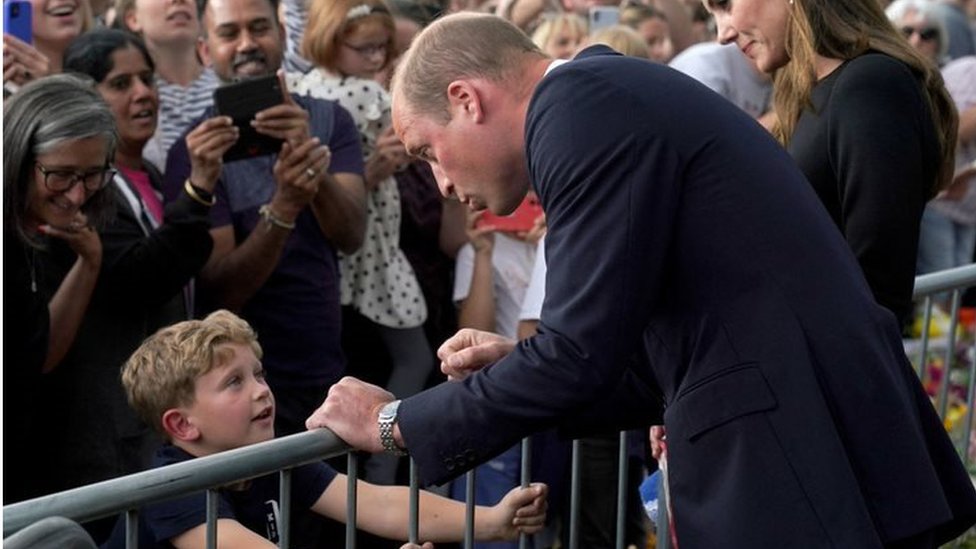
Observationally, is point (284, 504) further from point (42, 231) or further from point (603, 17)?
point (603, 17)

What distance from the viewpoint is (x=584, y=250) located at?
104 inches

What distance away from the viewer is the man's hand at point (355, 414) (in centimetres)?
288

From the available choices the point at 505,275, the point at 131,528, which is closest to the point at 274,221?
the point at 505,275

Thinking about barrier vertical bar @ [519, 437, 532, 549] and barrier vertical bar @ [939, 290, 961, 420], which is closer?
barrier vertical bar @ [519, 437, 532, 549]

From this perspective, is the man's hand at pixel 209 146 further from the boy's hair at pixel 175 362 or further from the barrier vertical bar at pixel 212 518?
the barrier vertical bar at pixel 212 518

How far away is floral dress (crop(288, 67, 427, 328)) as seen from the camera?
5.41 meters

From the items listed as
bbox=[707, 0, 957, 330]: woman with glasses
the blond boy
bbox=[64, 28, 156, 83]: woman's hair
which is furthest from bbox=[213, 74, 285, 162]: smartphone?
bbox=[707, 0, 957, 330]: woman with glasses

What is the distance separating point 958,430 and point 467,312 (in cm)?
183

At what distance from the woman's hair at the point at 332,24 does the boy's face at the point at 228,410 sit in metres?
2.03

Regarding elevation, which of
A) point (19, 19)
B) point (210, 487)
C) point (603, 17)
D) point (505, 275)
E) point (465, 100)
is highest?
point (465, 100)

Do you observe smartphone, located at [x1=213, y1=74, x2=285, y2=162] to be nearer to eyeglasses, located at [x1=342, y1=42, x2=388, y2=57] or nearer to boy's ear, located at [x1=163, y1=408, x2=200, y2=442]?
eyeglasses, located at [x1=342, y1=42, x2=388, y2=57]

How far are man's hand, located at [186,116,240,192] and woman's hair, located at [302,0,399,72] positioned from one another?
2.49 ft

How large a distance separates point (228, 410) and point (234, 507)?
27 cm

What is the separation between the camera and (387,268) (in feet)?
17.8
